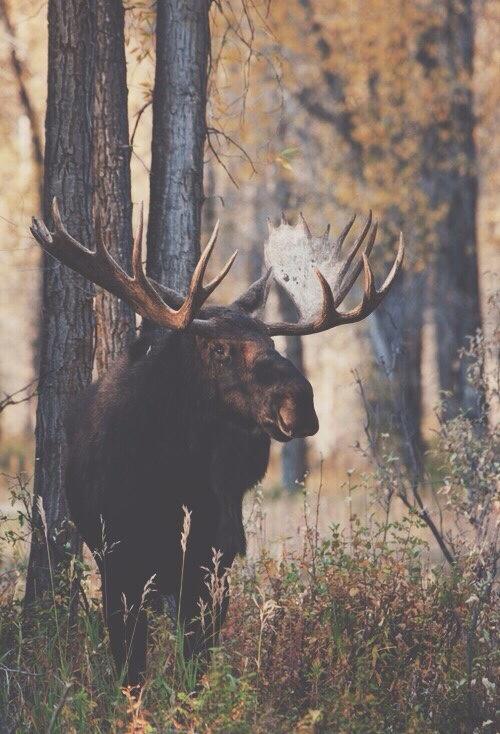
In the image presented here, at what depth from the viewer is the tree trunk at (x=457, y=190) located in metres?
15.5

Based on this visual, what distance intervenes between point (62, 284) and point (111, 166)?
2.53 feet

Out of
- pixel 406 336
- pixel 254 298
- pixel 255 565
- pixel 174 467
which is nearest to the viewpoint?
pixel 174 467

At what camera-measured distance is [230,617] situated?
20.1 ft

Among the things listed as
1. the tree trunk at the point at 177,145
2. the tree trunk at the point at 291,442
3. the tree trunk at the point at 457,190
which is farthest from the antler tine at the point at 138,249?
the tree trunk at the point at 291,442

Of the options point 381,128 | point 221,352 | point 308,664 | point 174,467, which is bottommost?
point 308,664

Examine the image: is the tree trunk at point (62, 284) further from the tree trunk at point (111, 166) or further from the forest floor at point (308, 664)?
the forest floor at point (308, 664)

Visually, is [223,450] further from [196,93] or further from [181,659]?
[196,93]

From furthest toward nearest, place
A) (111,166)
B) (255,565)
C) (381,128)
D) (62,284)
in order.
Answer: (381,128) → (111,166) → (62,284) → (255,565)

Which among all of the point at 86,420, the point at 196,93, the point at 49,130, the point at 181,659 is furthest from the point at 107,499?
the point at 196,93

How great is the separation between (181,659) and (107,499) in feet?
3.62

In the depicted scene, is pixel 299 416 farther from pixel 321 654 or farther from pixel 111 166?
pixel 111 166

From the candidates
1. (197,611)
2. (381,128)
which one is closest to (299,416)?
(197,611)

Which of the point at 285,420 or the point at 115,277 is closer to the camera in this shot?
the point at 285,420

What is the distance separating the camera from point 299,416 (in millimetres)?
5211
